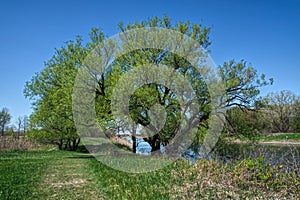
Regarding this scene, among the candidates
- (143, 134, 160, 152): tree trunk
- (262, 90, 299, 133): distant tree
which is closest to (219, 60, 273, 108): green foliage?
(143, 134, 160, 152): tree trunk

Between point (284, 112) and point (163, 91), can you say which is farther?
point (284, 112)

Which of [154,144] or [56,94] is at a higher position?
[56,94]

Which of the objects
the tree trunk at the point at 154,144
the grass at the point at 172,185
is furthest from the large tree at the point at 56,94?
the grass at the point at 172,185

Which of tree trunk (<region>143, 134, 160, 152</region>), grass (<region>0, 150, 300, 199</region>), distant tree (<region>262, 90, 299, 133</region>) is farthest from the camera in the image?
distant tree (<region>262, 90, 299, 133</region>)

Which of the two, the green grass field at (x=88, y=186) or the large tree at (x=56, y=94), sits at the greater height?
the large tree at (x=56, y=94)

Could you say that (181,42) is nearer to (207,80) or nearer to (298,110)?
(207,80)

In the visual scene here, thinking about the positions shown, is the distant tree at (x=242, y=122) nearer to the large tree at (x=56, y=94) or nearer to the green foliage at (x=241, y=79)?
the green foliage at (x=241, y=79)

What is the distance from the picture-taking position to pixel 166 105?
49.0ft

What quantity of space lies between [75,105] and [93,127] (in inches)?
73.1

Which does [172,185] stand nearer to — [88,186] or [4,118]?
[88,186]

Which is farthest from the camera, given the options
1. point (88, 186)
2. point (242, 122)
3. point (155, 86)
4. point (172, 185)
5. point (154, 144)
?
point (154, 144)

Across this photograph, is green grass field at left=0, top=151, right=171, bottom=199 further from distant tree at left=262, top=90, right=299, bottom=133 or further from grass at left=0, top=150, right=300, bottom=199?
distant tree at left=262, top=90, right=299, bottom=133

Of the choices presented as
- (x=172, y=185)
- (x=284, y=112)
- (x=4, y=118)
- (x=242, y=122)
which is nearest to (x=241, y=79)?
(x=242, y=122)

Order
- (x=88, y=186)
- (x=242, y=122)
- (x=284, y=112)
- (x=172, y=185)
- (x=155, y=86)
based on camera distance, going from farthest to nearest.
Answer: (x=284, y=112), (x=242, y=122), (x=155, y=86), (x=88, y=186), (x=172, y=185)
